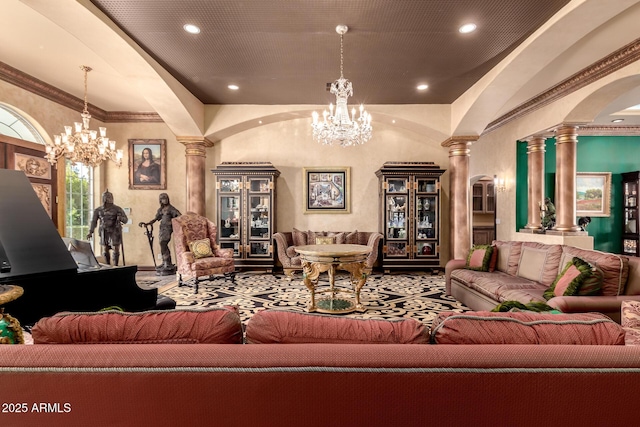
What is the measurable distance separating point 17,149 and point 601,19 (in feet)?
26.5

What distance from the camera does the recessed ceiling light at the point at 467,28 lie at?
11.8 ft

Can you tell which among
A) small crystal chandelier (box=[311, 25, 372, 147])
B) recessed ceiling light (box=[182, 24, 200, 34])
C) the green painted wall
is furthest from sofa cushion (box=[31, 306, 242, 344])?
the green painted wall

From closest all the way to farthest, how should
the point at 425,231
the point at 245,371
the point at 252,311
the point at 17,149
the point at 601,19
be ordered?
the point at 245,371, the point at 601,19, the point at 252,311, the point at 17,149, the point at 425,231

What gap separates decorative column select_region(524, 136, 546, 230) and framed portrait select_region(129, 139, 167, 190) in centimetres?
798

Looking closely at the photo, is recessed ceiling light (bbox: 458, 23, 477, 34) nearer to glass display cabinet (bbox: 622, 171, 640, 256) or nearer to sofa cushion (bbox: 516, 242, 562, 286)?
sofa cushion (bbox: 516, 242, 562, 286)

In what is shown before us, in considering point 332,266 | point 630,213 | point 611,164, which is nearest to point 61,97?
point 332,266

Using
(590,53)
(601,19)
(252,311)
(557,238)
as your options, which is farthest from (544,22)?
(252,311)

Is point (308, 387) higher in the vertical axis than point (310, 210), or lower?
lower

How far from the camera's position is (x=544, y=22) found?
11.4 feet

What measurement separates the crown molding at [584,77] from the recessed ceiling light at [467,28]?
7.08 feet

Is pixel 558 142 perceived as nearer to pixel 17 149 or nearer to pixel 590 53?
pixel 590 53

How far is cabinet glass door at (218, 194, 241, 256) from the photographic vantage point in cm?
653

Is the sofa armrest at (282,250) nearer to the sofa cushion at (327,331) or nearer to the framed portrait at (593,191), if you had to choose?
the sofa cushion at (327,331)

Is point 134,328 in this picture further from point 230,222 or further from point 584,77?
point 584,77
